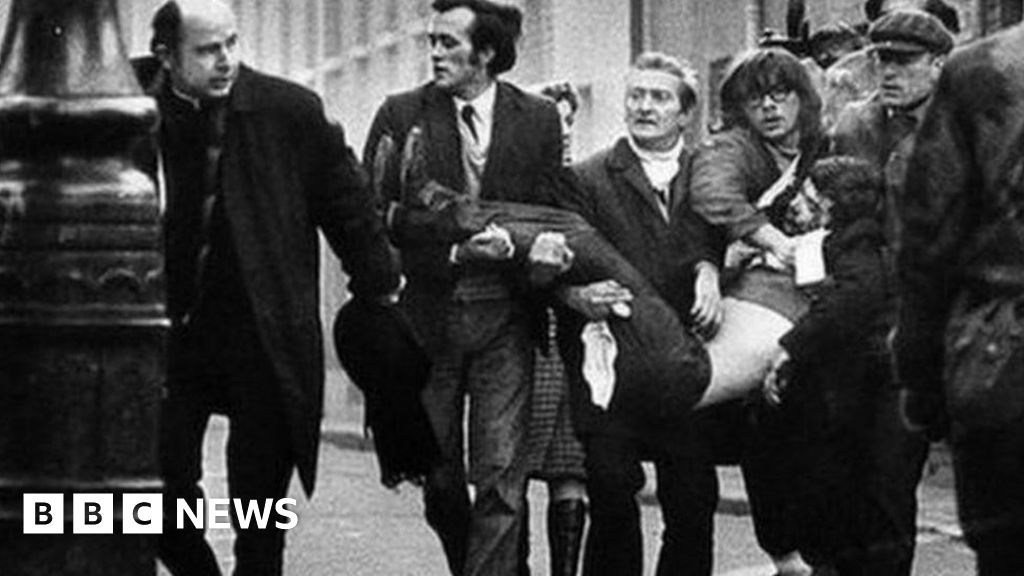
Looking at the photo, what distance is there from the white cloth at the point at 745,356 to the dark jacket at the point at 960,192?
4.01 m

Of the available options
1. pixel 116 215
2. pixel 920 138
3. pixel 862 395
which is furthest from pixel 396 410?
pixel 116 215

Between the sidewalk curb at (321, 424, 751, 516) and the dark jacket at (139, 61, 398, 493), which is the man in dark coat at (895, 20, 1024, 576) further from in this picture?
the sidewalk curb at (321, 424, 751, 516)

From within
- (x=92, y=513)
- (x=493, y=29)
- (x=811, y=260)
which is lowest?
(x=811, y=260)

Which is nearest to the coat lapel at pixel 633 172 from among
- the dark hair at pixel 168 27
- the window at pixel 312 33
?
the dark hair at pixel 168 27

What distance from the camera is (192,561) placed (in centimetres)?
1164

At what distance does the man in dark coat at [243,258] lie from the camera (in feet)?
37.8

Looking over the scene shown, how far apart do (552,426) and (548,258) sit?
0.66 metres

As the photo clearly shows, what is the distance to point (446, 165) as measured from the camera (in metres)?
13.5

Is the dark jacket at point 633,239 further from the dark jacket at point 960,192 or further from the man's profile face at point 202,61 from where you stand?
the dark jacket at point 960,192

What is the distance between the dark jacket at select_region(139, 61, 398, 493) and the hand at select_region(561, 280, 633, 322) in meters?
1.37

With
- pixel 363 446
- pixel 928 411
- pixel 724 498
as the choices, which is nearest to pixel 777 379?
pixel 928 411

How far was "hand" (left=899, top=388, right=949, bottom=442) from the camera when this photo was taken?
8773mm

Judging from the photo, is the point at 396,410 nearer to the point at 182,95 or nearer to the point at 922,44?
the point at 182,95

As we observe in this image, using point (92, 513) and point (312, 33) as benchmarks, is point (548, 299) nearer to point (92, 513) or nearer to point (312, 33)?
point (92, 513)
